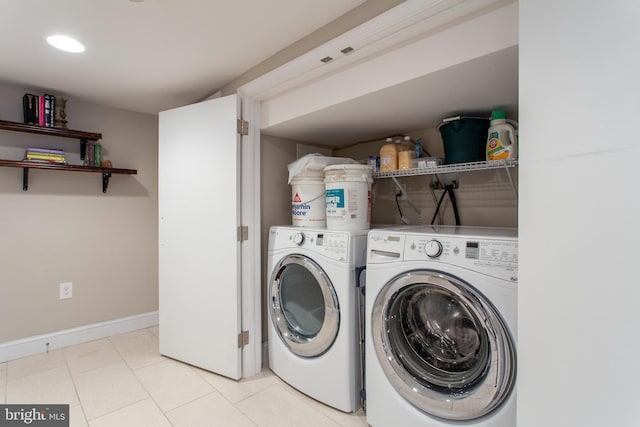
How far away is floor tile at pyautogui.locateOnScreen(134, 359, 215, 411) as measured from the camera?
5.73ft

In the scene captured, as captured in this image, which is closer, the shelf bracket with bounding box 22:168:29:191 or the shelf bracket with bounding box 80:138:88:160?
the shelf bracket with bounding box 22:168:29:191

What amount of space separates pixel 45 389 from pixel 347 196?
2176 mm

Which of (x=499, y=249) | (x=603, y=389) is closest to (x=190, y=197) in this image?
(x=499, y=249)

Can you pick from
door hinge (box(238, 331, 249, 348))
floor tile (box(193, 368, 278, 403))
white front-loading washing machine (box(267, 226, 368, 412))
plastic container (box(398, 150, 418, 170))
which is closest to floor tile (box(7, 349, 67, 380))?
floor tile (box(193, 368, 278, 403))

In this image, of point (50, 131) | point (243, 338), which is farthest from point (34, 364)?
point (50, 131)

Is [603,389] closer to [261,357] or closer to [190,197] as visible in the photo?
[261,357]

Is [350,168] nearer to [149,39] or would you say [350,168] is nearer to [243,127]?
[243,127]

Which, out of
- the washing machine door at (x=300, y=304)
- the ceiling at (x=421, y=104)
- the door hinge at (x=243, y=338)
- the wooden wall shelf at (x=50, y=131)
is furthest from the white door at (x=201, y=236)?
the wooden wall shelf at (x=50, y=131)

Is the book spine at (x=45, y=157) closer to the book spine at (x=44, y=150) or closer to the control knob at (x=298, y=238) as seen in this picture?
the book spine at (x=44, y=150)

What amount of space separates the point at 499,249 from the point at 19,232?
3147mm

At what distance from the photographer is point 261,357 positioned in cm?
208

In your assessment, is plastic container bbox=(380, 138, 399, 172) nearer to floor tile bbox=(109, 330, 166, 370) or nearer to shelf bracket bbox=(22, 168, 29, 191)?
floor tile bbox=(109, 330, 166, 370)

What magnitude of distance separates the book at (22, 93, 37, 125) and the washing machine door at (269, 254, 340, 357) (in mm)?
2113

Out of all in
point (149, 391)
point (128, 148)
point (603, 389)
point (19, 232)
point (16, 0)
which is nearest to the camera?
point (603, 389)
